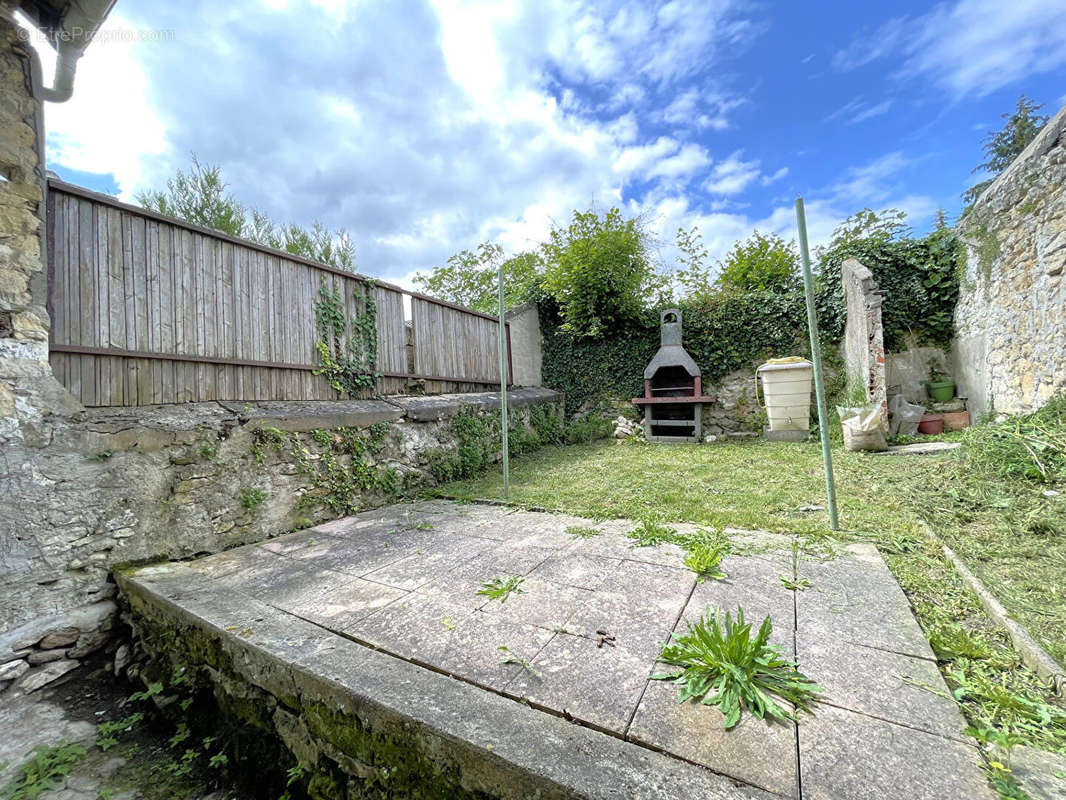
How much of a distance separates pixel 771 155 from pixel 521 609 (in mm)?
7821

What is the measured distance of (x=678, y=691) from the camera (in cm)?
121

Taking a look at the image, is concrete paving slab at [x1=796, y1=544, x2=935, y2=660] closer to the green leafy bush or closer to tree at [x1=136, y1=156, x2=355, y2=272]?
the green leafy bush

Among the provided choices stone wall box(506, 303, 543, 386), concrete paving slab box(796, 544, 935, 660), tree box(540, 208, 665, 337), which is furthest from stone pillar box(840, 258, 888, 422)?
stone wall box(506, 303, 543, 386)

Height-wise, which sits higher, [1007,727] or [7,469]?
[7,469]

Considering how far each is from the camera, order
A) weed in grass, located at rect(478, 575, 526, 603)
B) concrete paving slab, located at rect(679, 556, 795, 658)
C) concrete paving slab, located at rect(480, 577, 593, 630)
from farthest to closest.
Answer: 1. weed in grass, located at rect(478, 575, 526, 603)
2. concrete paving slab, located at rect(480, 577, 593, 630)
3. concrete paving slab, located at rect(679, 556, 795, 658)

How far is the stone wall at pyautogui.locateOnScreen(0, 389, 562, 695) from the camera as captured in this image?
199 cm

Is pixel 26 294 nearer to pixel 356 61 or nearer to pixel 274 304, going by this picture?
pixel 274 304

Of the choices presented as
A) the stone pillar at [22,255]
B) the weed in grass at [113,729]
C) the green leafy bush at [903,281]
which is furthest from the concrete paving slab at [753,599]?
the green leafy bush at [903,281]

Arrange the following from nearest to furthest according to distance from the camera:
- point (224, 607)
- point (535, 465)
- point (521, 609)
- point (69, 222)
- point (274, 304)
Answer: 1. point (521, 609)
2. point (224, 607)
3. point (69, 222)
4. point (274, 304)
5. point (535, 465)

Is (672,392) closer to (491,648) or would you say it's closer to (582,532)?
(582,532)

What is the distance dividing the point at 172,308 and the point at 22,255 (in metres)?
0.71

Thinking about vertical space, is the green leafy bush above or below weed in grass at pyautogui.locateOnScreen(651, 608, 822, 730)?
above

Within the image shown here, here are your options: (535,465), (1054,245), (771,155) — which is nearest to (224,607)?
(535,465)

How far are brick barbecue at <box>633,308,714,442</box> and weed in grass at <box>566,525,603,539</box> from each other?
424cm
